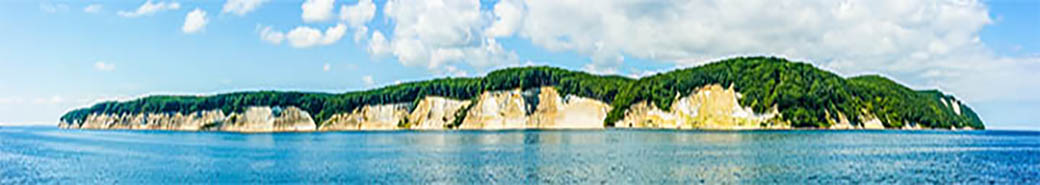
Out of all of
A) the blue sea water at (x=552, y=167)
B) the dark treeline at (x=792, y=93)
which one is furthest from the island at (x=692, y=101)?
the blue sea water at (x=552, y=167)

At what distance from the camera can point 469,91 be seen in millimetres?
195125

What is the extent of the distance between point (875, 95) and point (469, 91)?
89.3 meters

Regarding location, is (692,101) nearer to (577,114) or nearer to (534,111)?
(577,114)

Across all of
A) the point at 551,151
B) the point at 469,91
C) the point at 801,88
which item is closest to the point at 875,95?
the point at 801,88

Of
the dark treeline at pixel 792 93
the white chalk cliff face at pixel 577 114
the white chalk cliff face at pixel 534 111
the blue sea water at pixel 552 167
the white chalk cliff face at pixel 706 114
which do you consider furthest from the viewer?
the white chalk cliff face at pixel 534 111

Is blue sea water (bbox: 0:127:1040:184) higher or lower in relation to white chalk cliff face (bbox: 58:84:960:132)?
lower

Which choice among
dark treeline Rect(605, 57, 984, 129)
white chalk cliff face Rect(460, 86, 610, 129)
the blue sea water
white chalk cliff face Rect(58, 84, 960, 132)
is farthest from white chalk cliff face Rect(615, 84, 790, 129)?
the blue sea water

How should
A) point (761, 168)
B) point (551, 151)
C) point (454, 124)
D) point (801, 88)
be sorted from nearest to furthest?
1. point (761, 168)
2. point (551, 151)
3. point (801, 88)
4. point (454, 124)

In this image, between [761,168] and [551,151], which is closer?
[761,168]

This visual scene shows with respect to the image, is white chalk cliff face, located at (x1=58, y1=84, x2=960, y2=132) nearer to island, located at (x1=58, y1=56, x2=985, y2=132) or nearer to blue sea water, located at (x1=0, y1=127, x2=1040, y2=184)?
island, located at (x1=58, y1=56, x2=985, y2=132)

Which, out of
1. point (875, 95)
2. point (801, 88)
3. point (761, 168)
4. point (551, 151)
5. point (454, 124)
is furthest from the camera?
point (454, 124)

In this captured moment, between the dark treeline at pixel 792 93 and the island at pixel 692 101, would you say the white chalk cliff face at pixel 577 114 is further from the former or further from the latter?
the dark treeline at pixel 792 93

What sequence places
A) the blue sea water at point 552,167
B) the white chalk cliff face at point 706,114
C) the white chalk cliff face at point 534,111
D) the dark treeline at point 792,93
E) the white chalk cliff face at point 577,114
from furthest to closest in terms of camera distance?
the white chalk cliff face at point 534,111, the white chalk cliff face at point 577,114, the white chalk cliff face at point 706,114, the dark treeline at point 792,93, the blue sea water at point 552,167

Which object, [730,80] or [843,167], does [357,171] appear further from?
[730,80]
